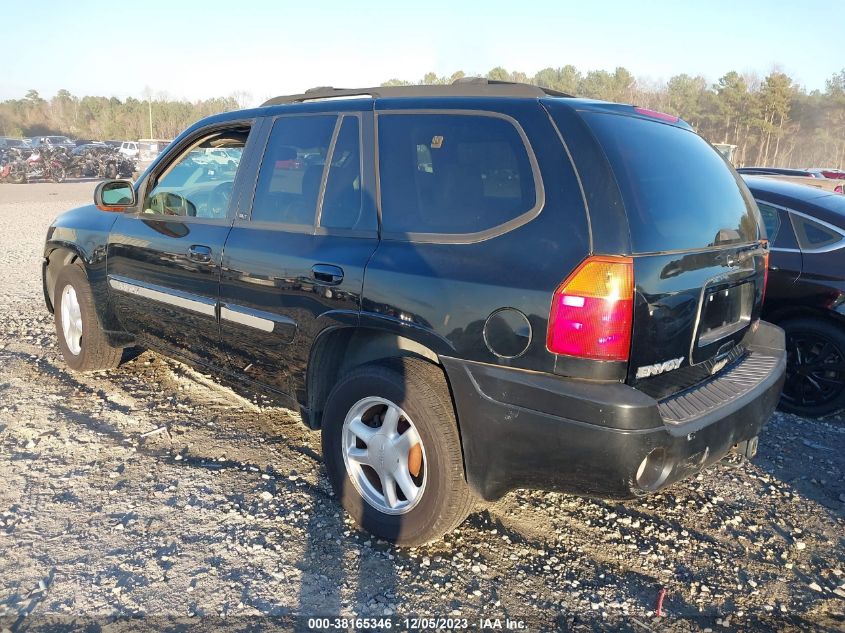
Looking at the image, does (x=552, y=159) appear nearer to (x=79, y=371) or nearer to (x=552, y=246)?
(x=552, y=246)

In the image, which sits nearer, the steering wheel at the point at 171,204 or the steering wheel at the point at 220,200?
the steering wheel at the point at 220,200

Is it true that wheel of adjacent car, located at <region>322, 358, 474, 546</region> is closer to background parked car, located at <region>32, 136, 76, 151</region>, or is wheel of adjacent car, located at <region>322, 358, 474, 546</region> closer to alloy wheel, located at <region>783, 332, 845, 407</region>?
alloy wheel, located at <region>783, 332, 845, 407</region>

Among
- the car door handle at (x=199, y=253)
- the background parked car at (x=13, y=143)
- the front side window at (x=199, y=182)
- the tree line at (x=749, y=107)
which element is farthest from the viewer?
the tree line at (x=749, y=107)

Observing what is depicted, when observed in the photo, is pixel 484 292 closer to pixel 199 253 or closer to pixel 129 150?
pixel 199 253

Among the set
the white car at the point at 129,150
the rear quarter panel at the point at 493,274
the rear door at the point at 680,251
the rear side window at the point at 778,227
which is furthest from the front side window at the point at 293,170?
the white car at the point at 129,150

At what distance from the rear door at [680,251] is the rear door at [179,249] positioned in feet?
6.93

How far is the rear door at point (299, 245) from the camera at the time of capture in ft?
9.94

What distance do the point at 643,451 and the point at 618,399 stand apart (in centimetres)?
21

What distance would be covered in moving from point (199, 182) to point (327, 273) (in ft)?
5.43

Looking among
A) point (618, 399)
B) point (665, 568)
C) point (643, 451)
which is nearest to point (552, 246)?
point (618, 399)

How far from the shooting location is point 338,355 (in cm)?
323

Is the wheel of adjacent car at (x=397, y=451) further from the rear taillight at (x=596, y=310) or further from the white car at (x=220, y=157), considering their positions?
the white car at (x=220, y=157)

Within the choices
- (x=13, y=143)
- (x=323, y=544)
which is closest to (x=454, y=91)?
(x=323, y=544)

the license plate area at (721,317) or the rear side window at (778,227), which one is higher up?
the rear side window at (778,227)
